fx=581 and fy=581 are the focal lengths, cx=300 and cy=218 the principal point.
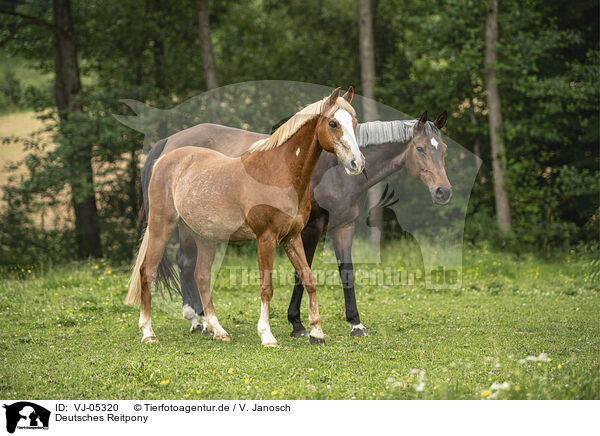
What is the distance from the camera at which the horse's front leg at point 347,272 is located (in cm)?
720

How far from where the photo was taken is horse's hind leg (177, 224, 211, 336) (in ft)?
25.5

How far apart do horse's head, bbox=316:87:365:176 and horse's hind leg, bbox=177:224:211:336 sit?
268cm

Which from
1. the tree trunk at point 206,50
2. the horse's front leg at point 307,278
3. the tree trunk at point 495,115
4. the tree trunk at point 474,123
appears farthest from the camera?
the tree trunk at point 474,123

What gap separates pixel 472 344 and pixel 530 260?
7.01 metres

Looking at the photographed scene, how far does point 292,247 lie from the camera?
6.45 metres

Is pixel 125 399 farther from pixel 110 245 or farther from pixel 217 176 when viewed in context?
pixel 110 245

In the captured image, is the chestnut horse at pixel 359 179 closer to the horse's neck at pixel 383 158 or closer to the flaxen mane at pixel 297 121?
the horse's neck at pixel 383 158

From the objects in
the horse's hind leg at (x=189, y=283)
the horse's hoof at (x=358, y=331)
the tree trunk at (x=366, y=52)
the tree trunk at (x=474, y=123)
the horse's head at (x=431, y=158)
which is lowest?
the horse's hoof at (x=358, y=331)

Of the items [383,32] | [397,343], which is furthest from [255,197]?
[383,32]

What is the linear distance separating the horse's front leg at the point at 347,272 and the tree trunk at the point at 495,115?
27.3 feet

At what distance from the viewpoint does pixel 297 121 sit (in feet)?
20.4
